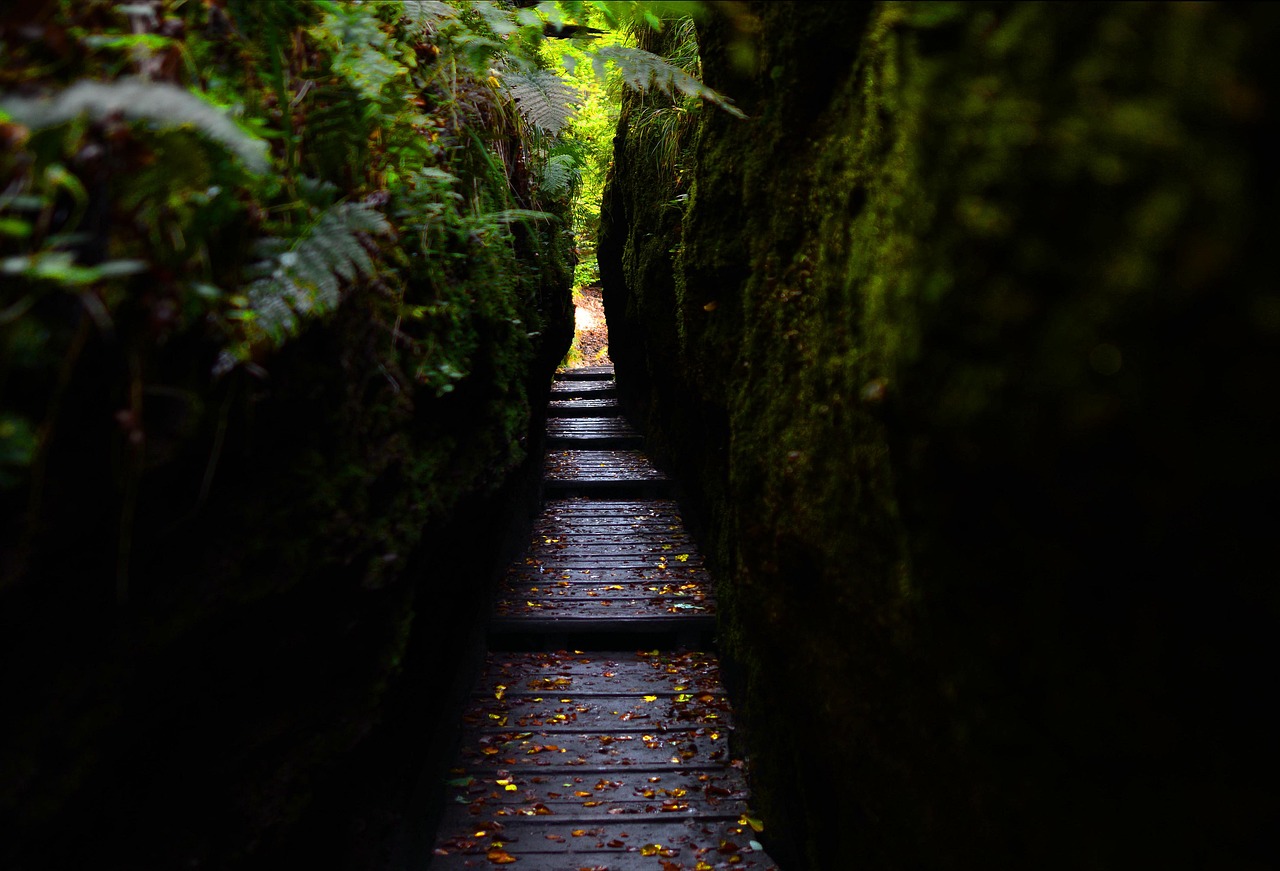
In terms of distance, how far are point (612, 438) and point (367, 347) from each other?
7.26 meters

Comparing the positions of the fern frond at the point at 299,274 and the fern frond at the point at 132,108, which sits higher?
the fern frond at the point at 132,108

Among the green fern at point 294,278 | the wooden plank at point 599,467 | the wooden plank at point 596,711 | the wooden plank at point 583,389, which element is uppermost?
the green fern at point 294,278

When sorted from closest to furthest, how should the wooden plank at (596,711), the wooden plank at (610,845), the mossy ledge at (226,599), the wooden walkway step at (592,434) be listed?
the mossy ledge at (226,599) → the wooden plank at (610,845) → the wooden plank at (596,711) → the wooden walkway step at (592,434)

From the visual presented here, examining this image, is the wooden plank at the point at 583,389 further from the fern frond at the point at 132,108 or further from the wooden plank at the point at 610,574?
the fern frond at the point at 132,108

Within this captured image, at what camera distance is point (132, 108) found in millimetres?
1104

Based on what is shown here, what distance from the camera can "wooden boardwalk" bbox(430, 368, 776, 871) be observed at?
11.0 feet

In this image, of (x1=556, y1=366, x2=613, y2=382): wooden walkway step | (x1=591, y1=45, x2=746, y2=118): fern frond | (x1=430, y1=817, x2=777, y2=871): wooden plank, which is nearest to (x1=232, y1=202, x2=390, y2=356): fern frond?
(x1=591, y1=45, x2=746, y2=118): fern frond

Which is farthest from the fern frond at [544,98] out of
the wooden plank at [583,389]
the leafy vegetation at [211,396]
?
the wooden plank at [583,389]

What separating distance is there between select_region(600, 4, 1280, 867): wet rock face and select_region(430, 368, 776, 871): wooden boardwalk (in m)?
1.54

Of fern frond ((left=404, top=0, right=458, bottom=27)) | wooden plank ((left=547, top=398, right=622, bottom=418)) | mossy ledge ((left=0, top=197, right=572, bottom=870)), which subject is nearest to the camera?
mossy ledge ((left=0, top=197, right=572, bottom=870))

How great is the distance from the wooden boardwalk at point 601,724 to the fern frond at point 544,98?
3025 mm


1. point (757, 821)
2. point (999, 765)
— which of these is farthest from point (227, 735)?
point (757, 821)

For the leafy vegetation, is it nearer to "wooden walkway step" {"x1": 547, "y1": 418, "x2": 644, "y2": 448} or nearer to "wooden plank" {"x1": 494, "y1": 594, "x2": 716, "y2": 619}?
"wooden plank" {"x1": 494, "y1": 594, "x2": 716, "y2": 619}

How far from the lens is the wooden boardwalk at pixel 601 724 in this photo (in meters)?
3.34
